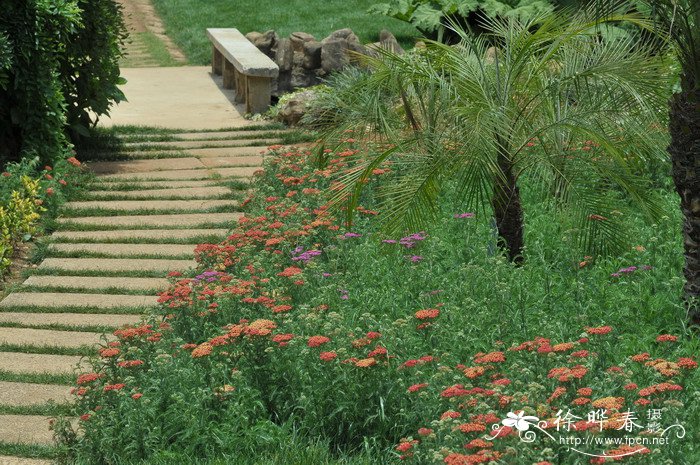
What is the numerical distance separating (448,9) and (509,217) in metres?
7.97

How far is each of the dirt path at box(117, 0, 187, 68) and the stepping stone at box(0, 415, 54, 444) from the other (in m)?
8.81

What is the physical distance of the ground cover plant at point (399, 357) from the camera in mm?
4867

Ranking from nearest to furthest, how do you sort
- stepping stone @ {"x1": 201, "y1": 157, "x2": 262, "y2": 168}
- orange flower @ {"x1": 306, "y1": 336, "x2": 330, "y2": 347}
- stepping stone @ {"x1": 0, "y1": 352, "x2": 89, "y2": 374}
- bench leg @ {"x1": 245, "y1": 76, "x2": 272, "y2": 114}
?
orange flower @ {"x1": 306, "y1": 336, "x2": 330, "y2": 347} < stepping stone @ {"x1": 0, "y1": 352, "x2": 89, "y2": 374} < stepping stone @ {"x1": 201, "y1": 157, "x2": 262, "y2": 168} < bench leg @ {"x1": 245, "y1": 76, "x2": 272, "y2": 114}

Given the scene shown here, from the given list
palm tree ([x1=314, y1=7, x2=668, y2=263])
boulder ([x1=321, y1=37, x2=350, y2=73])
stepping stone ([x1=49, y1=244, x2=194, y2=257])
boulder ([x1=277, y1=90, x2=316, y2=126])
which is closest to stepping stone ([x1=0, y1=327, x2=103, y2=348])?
stepping stone ([x1=49, y1=244, x2=194, y2=257])

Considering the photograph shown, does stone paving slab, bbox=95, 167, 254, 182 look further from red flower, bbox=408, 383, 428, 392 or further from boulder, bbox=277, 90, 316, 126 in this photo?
red flower, bbox=408, 383, 428, 392

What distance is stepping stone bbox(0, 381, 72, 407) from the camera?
6.65 m

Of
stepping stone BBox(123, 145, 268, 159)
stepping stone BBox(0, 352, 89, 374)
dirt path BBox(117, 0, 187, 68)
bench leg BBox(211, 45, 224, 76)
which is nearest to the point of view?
stepping stone BBox(0, 352, 89, 374)

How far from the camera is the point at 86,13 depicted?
35.7 feet

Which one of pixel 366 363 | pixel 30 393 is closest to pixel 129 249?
pixel 30 393

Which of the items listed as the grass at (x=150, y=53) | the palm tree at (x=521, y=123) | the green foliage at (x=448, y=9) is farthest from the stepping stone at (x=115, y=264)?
the grass at (x=150, y=53)

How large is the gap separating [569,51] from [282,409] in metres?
3.20

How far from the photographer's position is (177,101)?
13.8m

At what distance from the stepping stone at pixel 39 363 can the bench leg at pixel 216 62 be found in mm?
8338

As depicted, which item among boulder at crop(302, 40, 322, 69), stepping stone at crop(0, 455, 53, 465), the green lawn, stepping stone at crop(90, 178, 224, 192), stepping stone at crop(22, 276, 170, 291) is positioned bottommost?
the green lawn
